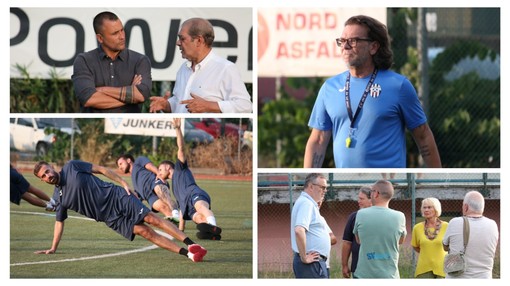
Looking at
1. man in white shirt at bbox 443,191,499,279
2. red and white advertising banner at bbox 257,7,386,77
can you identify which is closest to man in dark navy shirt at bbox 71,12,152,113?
man in white shirt at bbox 443,191,499,279

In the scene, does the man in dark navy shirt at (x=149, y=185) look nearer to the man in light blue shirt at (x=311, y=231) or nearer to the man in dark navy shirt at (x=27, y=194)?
the man in dark navy shirt at (x=27, y=194)

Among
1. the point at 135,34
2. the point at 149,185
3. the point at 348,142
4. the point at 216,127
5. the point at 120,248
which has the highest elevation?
the point at 135,34

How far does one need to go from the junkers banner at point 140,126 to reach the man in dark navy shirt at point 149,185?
0.21m

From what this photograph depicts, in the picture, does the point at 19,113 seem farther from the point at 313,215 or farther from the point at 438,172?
the point at 438,172

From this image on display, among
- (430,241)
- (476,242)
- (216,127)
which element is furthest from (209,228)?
(476,242)

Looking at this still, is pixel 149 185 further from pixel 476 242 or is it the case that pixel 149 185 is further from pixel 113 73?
pixel 476 242

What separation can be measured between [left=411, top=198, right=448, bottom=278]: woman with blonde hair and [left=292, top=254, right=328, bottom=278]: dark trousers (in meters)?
0.61

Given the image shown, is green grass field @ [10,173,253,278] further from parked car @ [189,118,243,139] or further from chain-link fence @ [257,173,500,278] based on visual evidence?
parked car @ [189,118,243,139]

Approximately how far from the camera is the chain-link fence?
8734mm

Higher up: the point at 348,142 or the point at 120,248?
the point at 348,142

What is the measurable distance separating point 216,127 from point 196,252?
826 millimetres

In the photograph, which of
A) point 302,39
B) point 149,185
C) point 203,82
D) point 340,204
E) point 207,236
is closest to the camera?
point 340,204

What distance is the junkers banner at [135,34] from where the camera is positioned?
8.97 m

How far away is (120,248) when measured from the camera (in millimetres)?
8992
